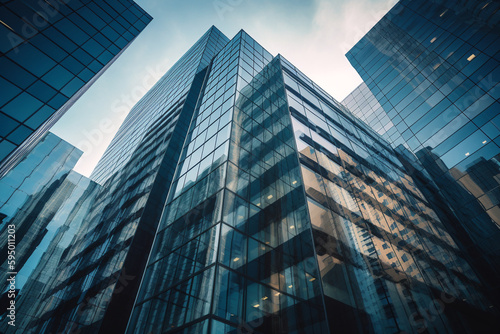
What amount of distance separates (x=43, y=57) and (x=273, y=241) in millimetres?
17481

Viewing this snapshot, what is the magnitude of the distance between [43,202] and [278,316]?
4351 cm

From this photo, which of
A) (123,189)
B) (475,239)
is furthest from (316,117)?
(123,189)

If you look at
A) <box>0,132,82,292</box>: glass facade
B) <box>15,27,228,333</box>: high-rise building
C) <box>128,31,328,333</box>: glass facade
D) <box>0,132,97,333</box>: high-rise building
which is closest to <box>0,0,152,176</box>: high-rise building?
<box>128,31,328,333</box>: glass facade

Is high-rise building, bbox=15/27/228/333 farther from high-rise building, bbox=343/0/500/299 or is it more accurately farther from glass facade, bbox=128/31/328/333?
high-rise building, bbox=343/0/500/299

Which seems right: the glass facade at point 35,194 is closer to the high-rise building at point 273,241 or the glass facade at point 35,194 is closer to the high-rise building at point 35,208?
the high-rise building at point 35,208

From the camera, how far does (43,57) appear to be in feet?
50.2

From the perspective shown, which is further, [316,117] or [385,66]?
[385,66]

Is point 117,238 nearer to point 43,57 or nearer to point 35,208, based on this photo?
point 43,57

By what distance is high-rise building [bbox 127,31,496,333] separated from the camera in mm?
9961

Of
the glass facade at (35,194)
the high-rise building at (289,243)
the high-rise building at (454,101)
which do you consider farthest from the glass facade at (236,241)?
the glass facade at (35,194)

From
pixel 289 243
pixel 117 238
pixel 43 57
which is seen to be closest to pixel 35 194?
pixel 117 238

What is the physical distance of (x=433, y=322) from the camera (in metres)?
11.6

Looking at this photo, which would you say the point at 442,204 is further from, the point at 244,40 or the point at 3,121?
the point at 3,121

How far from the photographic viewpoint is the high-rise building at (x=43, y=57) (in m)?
13.3
